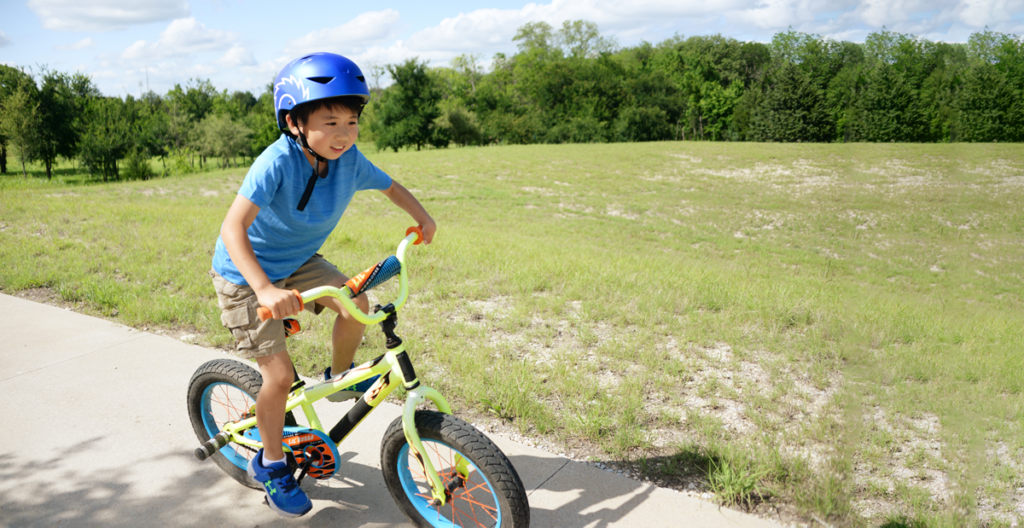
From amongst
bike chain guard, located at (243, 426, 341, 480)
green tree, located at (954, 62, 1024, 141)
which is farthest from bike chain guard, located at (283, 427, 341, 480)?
green tree, located at (954, 62, 1024, 141)

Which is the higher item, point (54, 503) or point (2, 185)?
point (2, 185)

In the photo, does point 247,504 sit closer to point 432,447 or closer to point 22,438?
point 432,447

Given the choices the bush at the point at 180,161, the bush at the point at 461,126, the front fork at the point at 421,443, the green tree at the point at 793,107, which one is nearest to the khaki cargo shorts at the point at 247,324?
the front fork at the point at 421,443

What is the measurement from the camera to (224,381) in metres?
2.76

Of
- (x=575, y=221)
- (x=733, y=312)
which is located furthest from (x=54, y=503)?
(x=575, y=221)

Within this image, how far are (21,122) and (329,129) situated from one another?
4676cm

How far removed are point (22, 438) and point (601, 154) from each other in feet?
103

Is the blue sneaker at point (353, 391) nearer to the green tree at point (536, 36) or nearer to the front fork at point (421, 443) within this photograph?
the front fork at point (421, 443)

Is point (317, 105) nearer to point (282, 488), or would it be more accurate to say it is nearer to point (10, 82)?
point (282, 488)

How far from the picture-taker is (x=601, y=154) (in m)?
32.8

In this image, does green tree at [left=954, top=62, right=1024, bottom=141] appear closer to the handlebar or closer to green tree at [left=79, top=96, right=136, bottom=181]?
the handlebar

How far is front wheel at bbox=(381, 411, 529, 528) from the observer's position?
2.06 meters

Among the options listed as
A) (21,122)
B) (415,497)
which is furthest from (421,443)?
(21,122)

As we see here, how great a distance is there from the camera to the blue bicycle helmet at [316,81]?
6.93 feet
